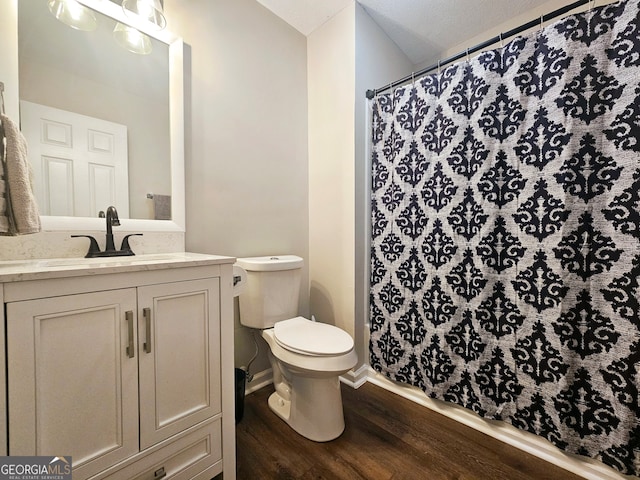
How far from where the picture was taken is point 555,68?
3.58ft

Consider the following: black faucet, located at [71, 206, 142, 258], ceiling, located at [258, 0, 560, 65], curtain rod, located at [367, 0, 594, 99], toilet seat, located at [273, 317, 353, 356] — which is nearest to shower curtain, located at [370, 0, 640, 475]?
curtain rod, located at [367, 0, 594, 99]

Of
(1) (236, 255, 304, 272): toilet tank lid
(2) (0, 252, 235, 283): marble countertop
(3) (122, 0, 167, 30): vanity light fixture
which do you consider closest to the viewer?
(2) (0, 252, 235, 283): marble countertop

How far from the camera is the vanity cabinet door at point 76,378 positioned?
25.4 inches

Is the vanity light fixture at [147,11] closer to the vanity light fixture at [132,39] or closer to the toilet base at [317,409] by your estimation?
the vanity light fixture at [132,39]

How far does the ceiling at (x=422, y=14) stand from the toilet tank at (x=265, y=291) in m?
1.62

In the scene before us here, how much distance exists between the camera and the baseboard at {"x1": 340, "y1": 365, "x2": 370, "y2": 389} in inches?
65.9

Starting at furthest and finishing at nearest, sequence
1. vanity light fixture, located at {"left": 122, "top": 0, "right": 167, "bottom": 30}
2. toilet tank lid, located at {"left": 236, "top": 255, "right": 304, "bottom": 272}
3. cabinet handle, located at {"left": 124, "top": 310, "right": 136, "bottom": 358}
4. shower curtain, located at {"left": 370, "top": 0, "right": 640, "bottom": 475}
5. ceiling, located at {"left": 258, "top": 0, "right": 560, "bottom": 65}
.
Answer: ceiling, located at {"left": 258, "top": 0, "right": 560, "bottom": 65}
toilet tank lid, located at {"left": 236, "top": 255, "right": 304, "bottom": 272}
vanity light fixture, located at {"left": 122, "top": 0, "right": 167, "bottom": 30}
shower curtain, located at {"left": 370, "top": 0, "right": 640, "bottom": 475}
cabinet handle, located at {"left": 124, "top": 310, "right": 136, "bottom": 358}

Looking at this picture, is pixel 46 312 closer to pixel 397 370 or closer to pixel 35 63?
pixel 35 63

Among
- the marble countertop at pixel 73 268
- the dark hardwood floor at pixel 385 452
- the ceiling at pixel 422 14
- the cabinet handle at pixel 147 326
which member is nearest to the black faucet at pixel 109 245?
the marble countertop at pixel 73 268

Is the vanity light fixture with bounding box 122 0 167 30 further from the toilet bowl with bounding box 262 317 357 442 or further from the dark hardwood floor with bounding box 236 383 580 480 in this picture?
the dark hardwood floor with bounding box 236 383 580 480

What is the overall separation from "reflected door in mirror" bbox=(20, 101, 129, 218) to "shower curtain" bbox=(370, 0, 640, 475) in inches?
57.0

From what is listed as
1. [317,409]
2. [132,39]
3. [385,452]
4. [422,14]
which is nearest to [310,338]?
[317,409]

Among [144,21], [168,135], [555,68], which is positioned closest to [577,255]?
[555,68]

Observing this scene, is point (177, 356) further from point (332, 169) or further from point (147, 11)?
point (147, 11)
